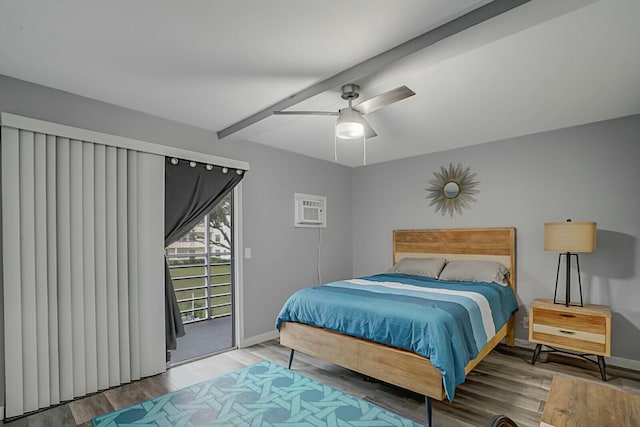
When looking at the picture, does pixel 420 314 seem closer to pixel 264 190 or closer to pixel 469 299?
pixel 469 299

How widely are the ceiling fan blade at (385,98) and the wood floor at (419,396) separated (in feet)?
7.33

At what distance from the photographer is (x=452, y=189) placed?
14.2 ft

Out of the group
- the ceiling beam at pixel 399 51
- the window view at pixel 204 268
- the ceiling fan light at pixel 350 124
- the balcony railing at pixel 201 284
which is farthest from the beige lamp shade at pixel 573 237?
the balcony railing at pixel 201 284

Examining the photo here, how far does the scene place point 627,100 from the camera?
2811 millimetres

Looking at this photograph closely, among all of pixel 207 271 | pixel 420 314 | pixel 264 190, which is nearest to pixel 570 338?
pixel 420 314

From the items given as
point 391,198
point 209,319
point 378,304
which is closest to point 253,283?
point 209,319

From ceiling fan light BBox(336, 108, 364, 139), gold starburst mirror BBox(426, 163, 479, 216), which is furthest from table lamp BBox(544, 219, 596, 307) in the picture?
ceiling fan light BBox(336, 108, 364, 139)

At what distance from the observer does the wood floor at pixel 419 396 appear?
7.64 ft

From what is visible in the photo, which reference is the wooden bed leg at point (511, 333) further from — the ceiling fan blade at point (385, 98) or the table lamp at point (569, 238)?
the ceiling fan blade at point (385, 98)

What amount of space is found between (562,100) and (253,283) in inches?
140

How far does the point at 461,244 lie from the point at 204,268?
11.2ft

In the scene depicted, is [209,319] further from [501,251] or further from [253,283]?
[501,251]

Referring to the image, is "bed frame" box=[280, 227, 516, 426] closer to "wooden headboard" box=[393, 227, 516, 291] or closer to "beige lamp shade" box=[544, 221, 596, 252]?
"wooden headboard" box=[393, 227, 516, 291]

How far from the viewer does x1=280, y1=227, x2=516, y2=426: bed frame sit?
2.24 meters
